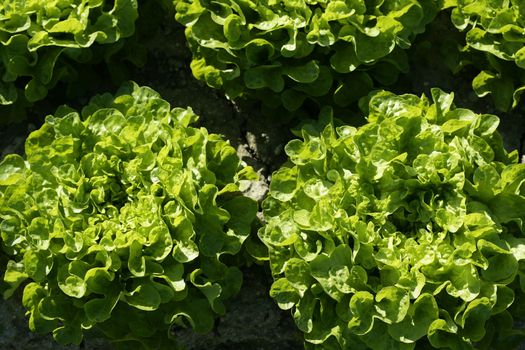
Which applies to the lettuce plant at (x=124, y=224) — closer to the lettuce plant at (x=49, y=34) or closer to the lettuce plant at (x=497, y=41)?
the lettuce plant at (x=49, y=34)

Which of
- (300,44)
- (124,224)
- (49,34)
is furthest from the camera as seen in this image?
(49,34)

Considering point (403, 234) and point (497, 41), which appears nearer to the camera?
point (403, 234)

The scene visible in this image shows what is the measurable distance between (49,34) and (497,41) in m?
2.24

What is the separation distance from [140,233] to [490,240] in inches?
60.4

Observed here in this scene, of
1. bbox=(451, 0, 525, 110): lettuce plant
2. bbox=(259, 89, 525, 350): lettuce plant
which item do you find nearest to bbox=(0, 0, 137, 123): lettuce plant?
bbox=(259, 89, 525, 350): lettuce plant

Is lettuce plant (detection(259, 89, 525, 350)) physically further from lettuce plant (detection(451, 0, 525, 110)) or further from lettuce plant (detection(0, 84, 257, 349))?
lettuce plant (detection(451, 0, 525, 110))

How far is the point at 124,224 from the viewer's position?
4223mm

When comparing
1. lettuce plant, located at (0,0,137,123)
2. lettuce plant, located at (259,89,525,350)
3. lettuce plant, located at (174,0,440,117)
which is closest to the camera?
lettuce plant, located at (259,89,525,350)

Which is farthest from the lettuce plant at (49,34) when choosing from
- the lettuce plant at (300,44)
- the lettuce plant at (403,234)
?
the lettuce plant at (403,234)

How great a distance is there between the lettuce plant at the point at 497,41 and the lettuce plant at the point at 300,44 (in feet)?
0.67

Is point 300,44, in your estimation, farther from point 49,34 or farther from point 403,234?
point 49,34

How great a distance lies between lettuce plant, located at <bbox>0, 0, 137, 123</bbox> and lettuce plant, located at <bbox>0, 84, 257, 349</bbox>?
389 millimetres

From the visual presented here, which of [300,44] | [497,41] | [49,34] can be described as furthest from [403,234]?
[49,34]

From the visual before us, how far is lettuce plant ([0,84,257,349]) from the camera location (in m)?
4.17
